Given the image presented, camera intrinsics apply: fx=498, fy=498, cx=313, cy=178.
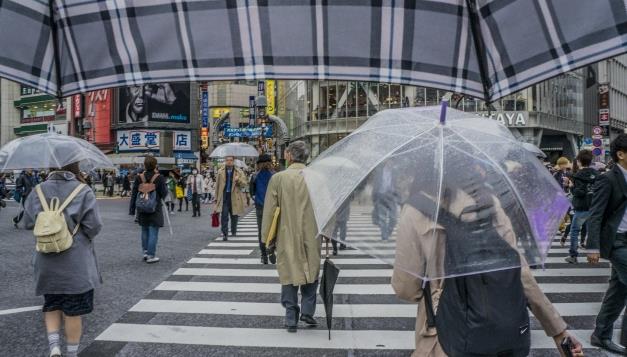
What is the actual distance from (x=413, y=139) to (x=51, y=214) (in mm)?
3218

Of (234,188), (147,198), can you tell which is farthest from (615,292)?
(234,188)

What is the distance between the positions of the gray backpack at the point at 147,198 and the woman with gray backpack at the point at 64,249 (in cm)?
473

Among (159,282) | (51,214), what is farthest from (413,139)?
(159,282)

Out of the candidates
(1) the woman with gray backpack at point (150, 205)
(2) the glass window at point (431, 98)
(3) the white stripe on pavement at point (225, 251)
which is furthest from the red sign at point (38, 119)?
(1) the woman with gray backpack at point (150, 205)

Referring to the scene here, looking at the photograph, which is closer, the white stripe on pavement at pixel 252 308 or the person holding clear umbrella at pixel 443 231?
the person holding clear umbrella at pixel 443 231

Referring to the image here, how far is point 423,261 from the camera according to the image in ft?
7.32

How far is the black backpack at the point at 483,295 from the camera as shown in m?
2.12

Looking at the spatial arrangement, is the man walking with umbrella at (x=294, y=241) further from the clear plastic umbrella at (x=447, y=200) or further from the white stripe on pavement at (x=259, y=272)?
the white stripe on pavement at (x=259, y=272)

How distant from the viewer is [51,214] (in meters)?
4.12

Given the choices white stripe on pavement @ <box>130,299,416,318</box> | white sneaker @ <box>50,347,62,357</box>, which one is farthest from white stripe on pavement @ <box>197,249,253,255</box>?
white sneaker @ <box>50,347,62,357</box>

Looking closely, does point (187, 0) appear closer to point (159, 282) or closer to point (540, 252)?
point (540, 252)

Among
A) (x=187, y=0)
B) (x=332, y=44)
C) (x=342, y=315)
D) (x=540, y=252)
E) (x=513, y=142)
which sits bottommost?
(x=342, y=315)

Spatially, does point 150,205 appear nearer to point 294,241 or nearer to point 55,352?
point 294,241

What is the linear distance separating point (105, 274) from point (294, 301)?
14.5 feet
